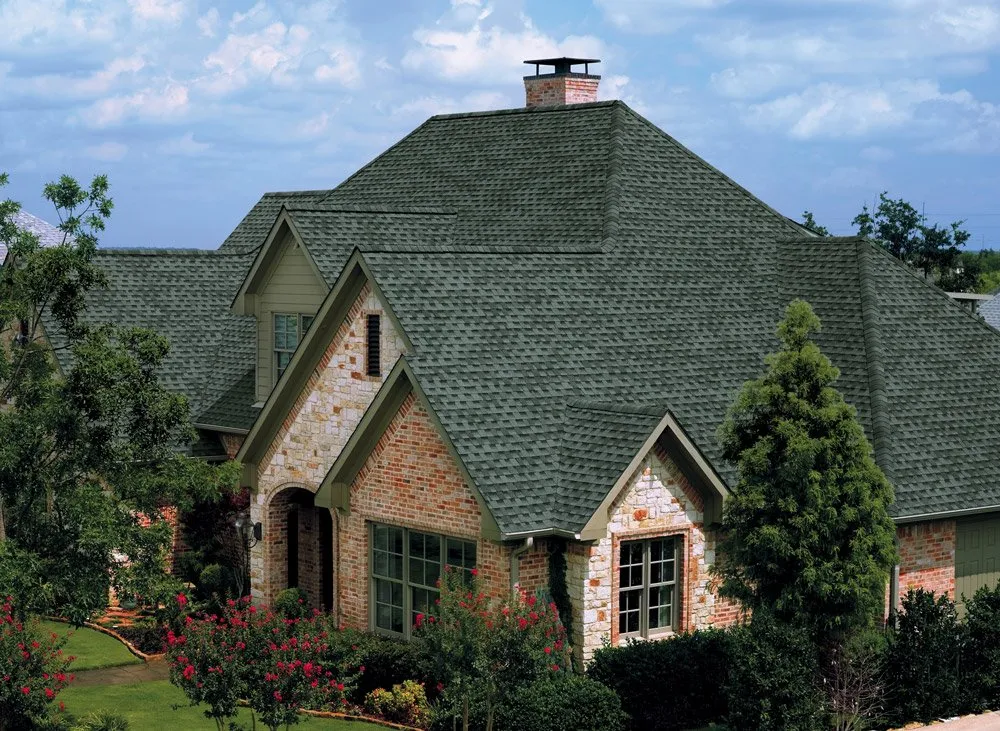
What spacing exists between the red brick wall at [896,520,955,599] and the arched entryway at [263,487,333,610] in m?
10.8

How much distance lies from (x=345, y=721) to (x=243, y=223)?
79.1 feet

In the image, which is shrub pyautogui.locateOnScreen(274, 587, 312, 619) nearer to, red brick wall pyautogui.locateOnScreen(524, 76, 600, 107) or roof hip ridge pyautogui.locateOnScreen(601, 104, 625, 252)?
roof hip ridge pyautogui.locateOnScreen(601, 104, 625, 252)

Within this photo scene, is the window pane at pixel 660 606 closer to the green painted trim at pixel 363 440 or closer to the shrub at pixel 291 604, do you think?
the green painted trim at pixel 363 440

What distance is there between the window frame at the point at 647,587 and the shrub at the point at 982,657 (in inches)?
189

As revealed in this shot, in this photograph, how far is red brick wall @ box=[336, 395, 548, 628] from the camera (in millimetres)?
24828

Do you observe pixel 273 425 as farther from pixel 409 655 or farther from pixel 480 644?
pixel 480 644

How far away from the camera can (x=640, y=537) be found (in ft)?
82.8

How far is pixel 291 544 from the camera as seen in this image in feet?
102

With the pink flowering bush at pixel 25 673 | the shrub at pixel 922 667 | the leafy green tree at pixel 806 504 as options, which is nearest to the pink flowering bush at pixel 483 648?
the leafy green tree at pixel 806 504

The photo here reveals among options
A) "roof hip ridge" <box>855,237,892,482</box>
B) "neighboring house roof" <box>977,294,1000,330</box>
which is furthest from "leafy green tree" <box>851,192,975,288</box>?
"roof hip ridge" <box>855,237,892,482</box>

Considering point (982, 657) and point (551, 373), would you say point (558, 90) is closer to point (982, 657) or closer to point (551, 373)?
point (551, 373)

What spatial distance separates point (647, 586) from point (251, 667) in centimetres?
780

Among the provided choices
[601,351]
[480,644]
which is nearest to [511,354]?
[601,351]

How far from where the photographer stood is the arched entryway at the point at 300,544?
30547 mm
